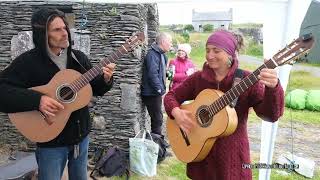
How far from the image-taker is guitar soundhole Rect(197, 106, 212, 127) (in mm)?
2580

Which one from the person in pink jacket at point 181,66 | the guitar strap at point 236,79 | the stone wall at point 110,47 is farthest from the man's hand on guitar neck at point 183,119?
the person in pink jacket at point 181,66

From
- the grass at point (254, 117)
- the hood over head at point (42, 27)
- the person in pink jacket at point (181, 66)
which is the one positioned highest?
the hood over head at point (42, 27)

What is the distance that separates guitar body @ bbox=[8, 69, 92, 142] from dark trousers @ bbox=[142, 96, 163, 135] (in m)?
2.74

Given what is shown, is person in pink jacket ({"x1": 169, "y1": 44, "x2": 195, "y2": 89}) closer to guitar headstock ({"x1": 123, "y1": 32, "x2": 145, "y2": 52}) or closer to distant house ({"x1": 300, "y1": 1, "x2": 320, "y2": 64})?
distant house ({"x1": 300, "y1": 1, "x2": 320, "y2": 64})

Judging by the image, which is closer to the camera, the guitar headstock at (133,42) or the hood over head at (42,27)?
the hood over head at (42,27)

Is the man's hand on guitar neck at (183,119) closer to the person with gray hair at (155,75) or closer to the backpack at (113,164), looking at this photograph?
the backpack at (113,164)

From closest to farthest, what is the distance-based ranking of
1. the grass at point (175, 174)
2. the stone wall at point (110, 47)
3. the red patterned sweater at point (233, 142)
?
the red patterned sweater at point (233, 142), the grass at point (175, 174), the stone wall at point (110, 47)

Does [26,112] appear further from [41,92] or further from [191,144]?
[191,144]

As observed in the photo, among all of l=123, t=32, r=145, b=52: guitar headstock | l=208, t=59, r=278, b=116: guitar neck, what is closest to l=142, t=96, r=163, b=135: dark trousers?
l=123, t=32, r=145, b=52: guitar headstock

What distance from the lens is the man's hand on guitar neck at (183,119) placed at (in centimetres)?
268

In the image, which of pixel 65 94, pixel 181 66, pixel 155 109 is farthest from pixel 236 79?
pixel 181 66

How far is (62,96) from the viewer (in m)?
2.91

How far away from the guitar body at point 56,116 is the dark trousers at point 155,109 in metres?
2.74

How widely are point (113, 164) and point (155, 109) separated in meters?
1.15
